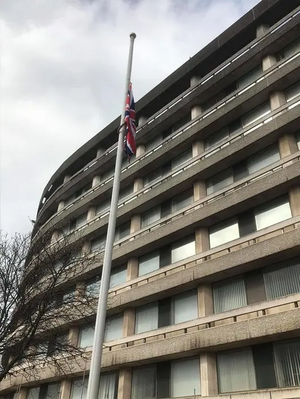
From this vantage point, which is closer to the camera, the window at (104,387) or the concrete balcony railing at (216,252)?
the concrete balcony railing at (216,252)

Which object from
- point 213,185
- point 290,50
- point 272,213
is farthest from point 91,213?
point 290,50

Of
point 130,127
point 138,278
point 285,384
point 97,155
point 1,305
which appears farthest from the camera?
point 97,155

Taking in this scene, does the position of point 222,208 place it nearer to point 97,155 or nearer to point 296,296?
point 296,296

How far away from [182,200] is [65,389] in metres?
12.4

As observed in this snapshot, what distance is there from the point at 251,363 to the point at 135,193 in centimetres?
1329

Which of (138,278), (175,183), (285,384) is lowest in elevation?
(285,384)

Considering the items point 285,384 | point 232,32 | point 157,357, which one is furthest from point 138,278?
point 232,32

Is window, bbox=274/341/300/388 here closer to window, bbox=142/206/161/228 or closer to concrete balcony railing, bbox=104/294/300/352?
concrete balcony railing, bbox=104/294/300/352

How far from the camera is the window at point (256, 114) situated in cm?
2155

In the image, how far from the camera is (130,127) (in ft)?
50.5

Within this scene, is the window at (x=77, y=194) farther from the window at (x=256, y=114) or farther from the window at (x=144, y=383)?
the window at (x=144, y=383)

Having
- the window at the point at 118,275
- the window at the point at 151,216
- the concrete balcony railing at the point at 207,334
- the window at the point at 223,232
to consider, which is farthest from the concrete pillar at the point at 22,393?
the window at the point at 223,232

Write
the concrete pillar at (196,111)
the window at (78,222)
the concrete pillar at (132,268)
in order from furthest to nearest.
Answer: the window at (78,222), the concrete pillar at (196,111), the concrete pillar at (132,268)

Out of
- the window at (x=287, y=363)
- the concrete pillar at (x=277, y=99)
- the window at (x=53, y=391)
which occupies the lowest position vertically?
the window at (x=287, y=363)
